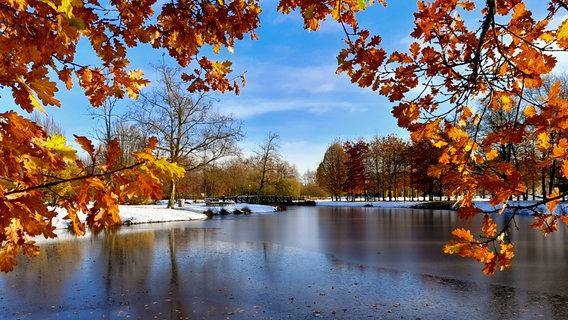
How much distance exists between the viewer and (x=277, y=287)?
660 cm

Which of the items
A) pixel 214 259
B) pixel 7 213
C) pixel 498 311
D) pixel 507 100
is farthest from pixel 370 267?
pixel 7 213

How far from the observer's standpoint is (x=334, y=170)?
5900cm

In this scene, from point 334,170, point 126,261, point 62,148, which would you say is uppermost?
point 334,170

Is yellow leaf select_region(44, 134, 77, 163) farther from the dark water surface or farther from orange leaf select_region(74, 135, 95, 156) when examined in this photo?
the dark water surface

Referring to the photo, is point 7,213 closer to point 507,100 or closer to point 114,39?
point 114,39

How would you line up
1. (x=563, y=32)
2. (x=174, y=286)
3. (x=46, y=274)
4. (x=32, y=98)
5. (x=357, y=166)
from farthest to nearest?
(x=357, y=166) < (x=46, y=274) < (x=174, y=286) < (x=563, y=32) < (x=32, y=98)

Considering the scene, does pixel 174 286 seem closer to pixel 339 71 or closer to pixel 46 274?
pixel 46 274

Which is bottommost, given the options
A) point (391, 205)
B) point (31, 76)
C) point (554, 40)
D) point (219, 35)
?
point (391, 205)

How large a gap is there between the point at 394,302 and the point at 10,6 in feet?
18.6

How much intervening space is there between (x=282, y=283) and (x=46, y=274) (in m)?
4.98

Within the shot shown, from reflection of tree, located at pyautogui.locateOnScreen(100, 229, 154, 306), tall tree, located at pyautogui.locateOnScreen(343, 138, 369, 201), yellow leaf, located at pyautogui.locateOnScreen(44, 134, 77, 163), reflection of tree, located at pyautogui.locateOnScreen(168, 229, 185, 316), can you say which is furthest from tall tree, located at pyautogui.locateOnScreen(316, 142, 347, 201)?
yellow leaf, located at pyautogui.locateOnScreen(44, 134, 77, 163)

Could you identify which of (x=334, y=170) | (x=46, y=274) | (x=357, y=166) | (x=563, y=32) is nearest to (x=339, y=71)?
(x=563, y=32)

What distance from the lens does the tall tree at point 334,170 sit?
58.4m

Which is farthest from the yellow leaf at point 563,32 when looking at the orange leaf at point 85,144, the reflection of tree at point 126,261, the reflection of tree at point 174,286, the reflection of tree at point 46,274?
the reflection of tree at point 46,274
